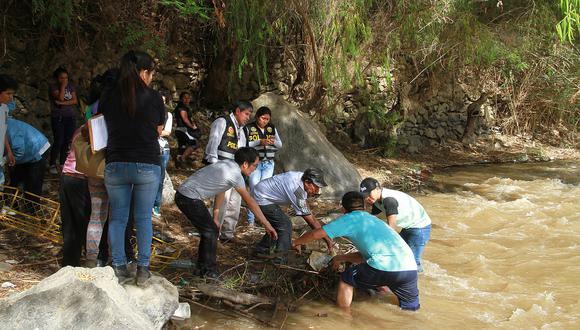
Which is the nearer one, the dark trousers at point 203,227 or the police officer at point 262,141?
the dark trousers at point 203,227

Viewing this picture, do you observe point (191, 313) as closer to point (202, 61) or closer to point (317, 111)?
point (317, 111)

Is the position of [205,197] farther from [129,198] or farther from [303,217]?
[129,198]

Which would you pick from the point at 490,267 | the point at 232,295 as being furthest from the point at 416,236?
the point at 232,295

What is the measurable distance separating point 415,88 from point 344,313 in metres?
9.69

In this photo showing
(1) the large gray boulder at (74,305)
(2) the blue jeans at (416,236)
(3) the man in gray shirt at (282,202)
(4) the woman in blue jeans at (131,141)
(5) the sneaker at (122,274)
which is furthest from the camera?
(2) the blue jeans at (416,236)

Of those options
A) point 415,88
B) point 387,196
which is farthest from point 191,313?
point 415,88

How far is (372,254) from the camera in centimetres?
454

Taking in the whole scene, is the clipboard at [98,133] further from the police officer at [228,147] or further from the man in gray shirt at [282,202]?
the police officer at [228,147]

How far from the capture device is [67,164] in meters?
4.18

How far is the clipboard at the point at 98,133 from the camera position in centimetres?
379

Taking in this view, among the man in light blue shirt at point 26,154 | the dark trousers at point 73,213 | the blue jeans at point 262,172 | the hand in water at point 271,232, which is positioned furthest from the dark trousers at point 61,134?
the hand in water at point 271,232

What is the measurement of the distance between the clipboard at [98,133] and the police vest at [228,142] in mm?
2291

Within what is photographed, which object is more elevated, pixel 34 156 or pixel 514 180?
pixel 34 156

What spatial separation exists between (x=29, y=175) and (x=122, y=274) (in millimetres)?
2439
